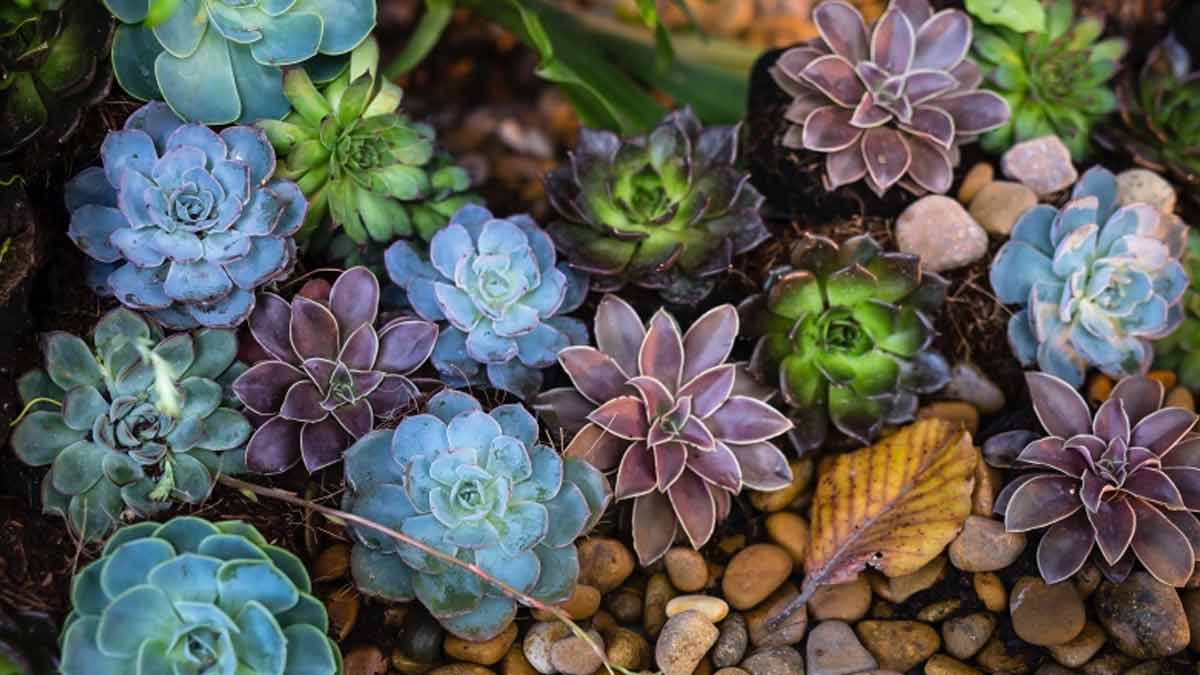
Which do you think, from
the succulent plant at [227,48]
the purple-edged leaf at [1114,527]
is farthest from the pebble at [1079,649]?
the succulent plant at [227,48]

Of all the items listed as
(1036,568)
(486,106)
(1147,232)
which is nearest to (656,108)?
(486,106)

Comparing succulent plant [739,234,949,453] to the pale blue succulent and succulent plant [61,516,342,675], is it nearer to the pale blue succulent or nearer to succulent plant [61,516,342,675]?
the pale blue succulent

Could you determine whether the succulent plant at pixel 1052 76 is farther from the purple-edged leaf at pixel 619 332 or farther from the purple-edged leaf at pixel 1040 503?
the purple-edged leaf at pixel 619 332

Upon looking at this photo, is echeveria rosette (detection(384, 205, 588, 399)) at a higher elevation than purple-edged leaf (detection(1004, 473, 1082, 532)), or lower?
higher

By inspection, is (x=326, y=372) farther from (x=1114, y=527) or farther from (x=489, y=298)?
(x=1114, y=527)


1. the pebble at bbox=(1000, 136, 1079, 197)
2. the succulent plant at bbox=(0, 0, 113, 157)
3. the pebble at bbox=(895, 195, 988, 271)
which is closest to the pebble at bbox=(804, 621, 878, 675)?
the pebble at bbox=(895, 195, 988, 271)

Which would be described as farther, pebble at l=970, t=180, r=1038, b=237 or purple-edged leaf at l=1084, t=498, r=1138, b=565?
pebble at l=970, t=180, r=1038, b=237

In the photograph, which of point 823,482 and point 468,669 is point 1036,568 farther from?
point 468,669
